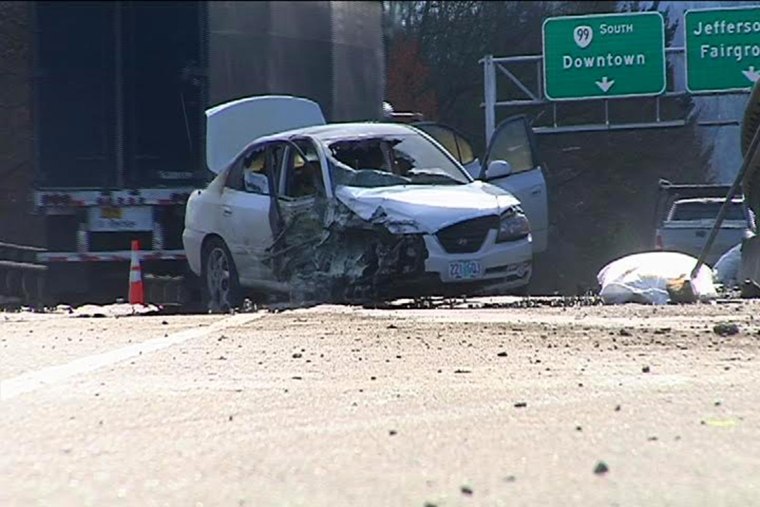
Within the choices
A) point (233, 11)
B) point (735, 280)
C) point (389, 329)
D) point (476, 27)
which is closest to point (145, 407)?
point (389, 329)

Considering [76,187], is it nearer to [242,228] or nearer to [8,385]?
[242,228]

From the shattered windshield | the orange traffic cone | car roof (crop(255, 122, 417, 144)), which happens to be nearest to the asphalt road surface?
the shattered windshield

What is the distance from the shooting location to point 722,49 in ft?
89.3

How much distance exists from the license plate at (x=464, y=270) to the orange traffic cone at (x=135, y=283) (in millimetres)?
4126

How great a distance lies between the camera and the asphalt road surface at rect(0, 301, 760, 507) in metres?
5.40

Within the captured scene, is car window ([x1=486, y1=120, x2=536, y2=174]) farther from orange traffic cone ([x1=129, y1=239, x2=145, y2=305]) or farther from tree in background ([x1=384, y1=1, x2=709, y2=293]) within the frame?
tree in background ([x1=384, y1=1, x2=709, y2=293])

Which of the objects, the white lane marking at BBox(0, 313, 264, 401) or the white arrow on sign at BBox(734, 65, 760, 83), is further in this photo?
the white arrow on sign at BBox(734, 65, 760, 83)

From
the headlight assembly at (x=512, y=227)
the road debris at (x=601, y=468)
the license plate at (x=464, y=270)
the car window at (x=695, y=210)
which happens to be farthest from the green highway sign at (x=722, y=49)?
the road debris at (x=601, y=468)

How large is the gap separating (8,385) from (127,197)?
9029mm

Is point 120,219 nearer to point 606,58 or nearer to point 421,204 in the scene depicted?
point 421,204

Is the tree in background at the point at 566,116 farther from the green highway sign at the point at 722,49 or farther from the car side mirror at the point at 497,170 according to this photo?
the car side mirror at the point at 497,170

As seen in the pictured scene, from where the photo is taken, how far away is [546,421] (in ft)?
21.8

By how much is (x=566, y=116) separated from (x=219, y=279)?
2659cm

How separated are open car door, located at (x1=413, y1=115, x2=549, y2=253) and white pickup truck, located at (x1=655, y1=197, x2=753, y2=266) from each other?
365 centimetres
